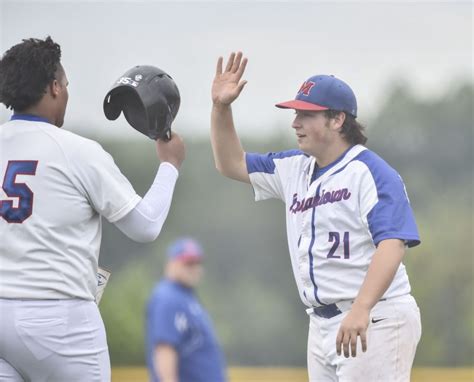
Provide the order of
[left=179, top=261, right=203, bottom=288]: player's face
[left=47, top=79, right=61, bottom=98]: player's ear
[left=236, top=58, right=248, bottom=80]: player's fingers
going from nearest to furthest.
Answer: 1. [left=47, top=79, right=61, bottom=98]: player's ear
2. [left=236, top=58, right=248, bottom=80]: player's fingers
3. [left=179, top=261, right=203, bottom=288]: player's face

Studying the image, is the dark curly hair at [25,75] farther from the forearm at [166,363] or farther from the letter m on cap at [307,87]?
the forearm at [166,363]

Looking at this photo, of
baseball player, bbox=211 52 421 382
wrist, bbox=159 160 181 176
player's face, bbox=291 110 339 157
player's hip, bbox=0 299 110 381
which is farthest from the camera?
player's face, bbox=291 110 339 157

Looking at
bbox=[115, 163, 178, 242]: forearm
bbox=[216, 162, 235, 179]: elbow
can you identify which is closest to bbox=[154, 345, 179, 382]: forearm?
bbox=[216, 162, 235, 179]: elbow

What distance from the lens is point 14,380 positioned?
3891 millimetres

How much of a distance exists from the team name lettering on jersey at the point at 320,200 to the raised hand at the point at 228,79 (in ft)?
2.07

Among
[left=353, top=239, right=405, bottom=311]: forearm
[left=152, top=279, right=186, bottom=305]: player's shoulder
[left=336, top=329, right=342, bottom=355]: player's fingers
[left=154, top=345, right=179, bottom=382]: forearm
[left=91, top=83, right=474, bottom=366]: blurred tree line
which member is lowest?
[left=91, top=83, right=474, bottom=366]: blurred tree line

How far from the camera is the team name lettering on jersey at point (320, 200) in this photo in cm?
480

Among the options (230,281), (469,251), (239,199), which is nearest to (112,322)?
(230,281)

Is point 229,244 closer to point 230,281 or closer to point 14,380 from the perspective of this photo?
point 230,281

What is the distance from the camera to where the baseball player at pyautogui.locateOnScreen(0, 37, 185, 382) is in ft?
12.6

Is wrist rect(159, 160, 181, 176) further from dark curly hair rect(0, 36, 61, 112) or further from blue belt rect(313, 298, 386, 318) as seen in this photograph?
blue belt rect(313, 298, 386, 318)

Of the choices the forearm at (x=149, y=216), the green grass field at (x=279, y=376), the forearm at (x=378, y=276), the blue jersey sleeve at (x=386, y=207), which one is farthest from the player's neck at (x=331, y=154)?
the green grass field at (x=279, y=376)

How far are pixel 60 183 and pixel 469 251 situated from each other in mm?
36805

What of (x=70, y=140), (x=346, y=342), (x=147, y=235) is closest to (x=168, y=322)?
(x=346, y=342)
